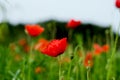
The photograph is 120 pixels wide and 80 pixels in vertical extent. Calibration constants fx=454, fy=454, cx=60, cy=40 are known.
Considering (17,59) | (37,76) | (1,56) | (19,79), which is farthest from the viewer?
(17,59)

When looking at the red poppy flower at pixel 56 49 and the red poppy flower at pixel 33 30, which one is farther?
the red poppy flower at pixel 33 30

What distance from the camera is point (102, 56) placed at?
15.3 feet

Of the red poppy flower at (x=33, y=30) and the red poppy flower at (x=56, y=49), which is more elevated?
the red poppy flower at (x=56, y=49)

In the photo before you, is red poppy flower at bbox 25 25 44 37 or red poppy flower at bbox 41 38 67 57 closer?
red poppy flower at bbox 41 38 67 57

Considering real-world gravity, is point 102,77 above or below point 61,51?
below

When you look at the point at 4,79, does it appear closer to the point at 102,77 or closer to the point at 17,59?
the point at 102,77

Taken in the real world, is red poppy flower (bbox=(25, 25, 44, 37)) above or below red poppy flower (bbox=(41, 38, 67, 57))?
below

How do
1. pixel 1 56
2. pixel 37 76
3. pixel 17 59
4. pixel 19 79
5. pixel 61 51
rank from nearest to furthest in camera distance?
pixel 61 51
pixel 19 79
pixel 37 76
pixel 1 56
pixel 17 59

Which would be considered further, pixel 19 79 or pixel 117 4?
pixel 19 79

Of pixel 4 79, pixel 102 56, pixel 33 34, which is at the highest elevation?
pixel 33 34

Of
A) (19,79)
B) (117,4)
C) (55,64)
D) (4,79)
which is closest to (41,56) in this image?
(55,64)

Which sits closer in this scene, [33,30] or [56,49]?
[56,49]

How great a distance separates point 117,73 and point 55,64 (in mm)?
532

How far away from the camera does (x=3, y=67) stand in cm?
341
